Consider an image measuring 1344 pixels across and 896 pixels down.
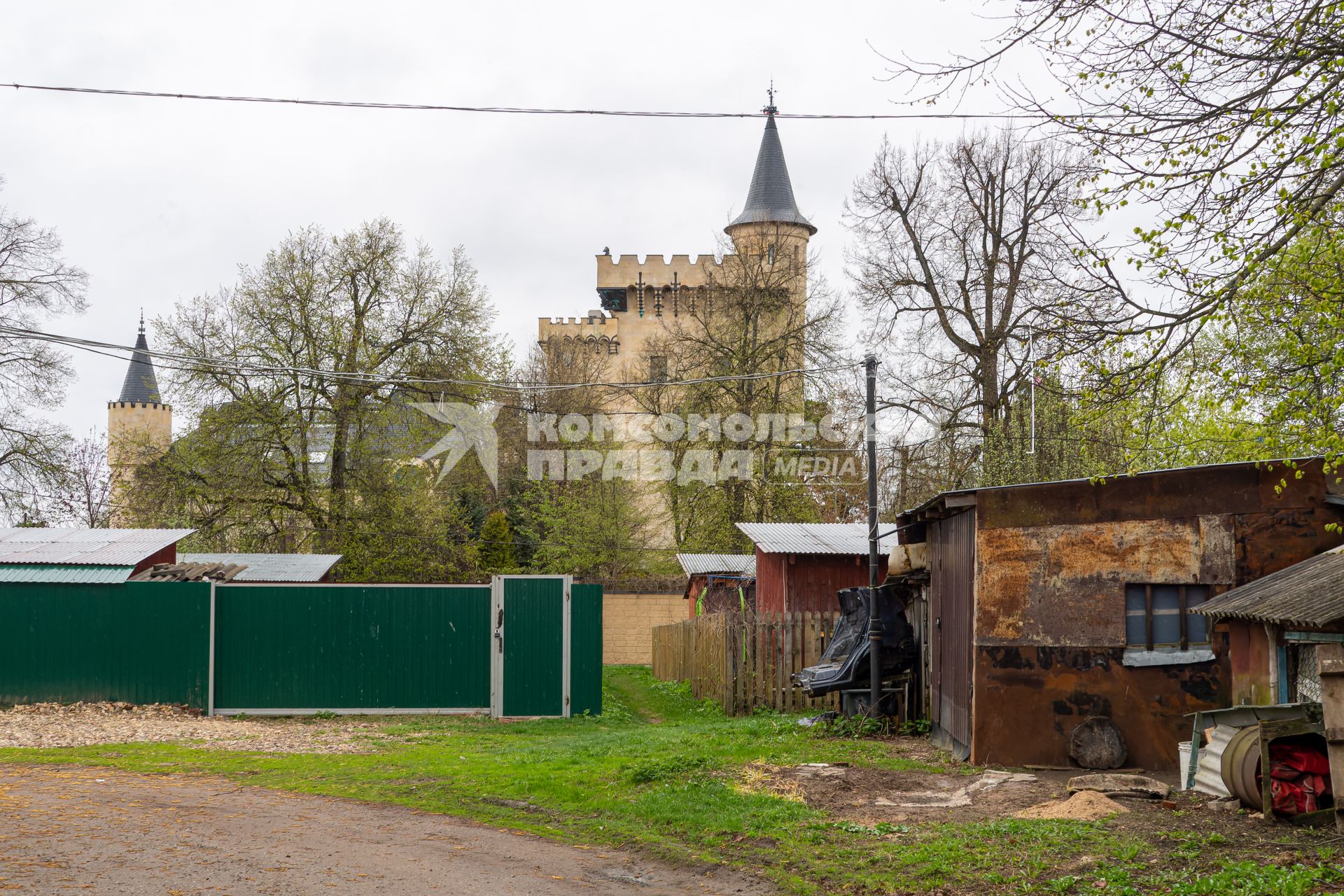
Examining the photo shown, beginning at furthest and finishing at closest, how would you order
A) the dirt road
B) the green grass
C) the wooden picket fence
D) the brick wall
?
the brick wall < the wooden picket fence < the green grass < the dirt road

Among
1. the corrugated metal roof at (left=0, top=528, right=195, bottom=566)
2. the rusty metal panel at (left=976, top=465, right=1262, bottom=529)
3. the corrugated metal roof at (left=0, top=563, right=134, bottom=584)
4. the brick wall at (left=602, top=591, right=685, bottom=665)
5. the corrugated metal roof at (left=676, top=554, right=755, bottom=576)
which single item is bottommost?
the brick wall at (left=602, top=591, right=685, bottom=665)

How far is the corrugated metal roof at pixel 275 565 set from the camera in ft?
75.3

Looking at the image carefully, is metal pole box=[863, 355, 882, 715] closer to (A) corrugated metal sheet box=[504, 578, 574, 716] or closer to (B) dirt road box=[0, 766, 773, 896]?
(A) corrugated metal sheet box=[504, 578, 574, 716]

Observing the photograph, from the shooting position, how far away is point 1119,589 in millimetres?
11469

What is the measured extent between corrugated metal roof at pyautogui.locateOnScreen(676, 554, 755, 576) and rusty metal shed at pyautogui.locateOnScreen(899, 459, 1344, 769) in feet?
58.2

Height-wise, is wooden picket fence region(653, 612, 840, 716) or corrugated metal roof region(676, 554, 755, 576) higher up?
corrugated metal roof region(676, 554, 755, 576)

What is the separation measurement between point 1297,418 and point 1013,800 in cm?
381

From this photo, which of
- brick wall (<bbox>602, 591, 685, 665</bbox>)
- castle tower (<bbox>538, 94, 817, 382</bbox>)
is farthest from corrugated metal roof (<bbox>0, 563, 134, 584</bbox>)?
castle tower (<bbox>538, 94, 817, 382</bbox>)

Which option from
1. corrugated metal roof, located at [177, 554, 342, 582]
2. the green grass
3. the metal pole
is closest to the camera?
the green grass

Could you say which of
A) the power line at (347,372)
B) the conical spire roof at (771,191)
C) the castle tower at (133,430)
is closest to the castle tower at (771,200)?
the conical spire roof at (771,191)

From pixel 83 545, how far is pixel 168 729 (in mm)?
4859

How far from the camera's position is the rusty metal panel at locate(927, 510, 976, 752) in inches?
476

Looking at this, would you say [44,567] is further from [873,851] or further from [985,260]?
[985,260]

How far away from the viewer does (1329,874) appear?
6.46 meters
